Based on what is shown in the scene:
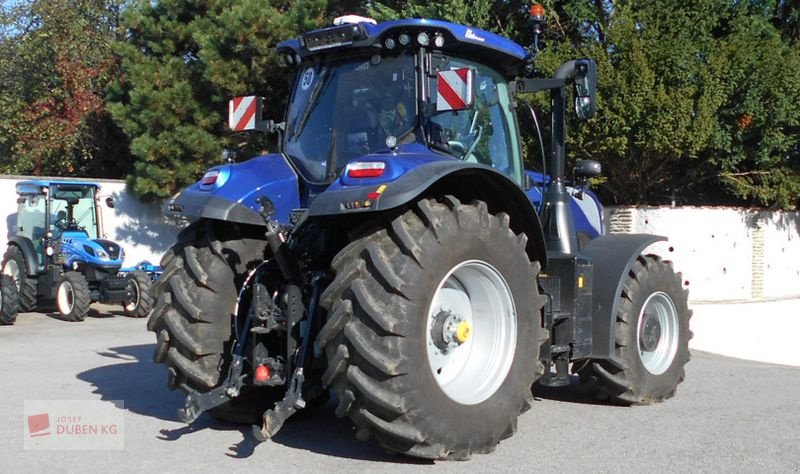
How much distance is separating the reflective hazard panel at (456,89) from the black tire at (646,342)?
2460 millimetres

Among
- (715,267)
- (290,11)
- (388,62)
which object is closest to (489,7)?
(290,11)

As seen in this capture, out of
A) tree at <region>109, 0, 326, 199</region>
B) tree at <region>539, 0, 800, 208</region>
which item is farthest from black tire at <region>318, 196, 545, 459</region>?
tree at <region>109, 0, 326, 199</region>

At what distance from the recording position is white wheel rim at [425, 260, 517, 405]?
536 centimetres

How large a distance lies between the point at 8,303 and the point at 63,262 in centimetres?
154

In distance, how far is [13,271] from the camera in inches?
632

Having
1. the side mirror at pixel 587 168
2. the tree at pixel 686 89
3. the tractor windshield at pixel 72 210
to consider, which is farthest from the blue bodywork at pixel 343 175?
the tractor windshield at pixel 72 210

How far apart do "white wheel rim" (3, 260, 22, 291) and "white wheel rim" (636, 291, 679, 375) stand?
1221cm

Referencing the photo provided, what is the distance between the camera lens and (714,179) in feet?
60.1

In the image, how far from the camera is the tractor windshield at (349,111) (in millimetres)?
5742

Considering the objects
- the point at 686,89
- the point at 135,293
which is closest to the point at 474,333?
the point at 686,89

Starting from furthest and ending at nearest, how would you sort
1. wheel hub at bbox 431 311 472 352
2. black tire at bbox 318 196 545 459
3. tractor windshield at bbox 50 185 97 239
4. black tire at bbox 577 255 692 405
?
tractor windshield at bbox 50 185 97 239 < black tire at bbox 577 255 692 405 < wheel hub at bbox 431 311 472 352 < black tire at bbox 318 196 545 459

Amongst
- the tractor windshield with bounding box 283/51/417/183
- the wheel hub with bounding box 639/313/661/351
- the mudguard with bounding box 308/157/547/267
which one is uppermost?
the tractor windshield with bounding box 283/51/417/183

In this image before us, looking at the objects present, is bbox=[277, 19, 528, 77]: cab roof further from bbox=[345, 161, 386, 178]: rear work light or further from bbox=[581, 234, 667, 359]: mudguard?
bbox=[581, 234, 667, 359]: mudguard

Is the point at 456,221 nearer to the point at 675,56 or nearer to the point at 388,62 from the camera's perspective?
the point at 388,62
